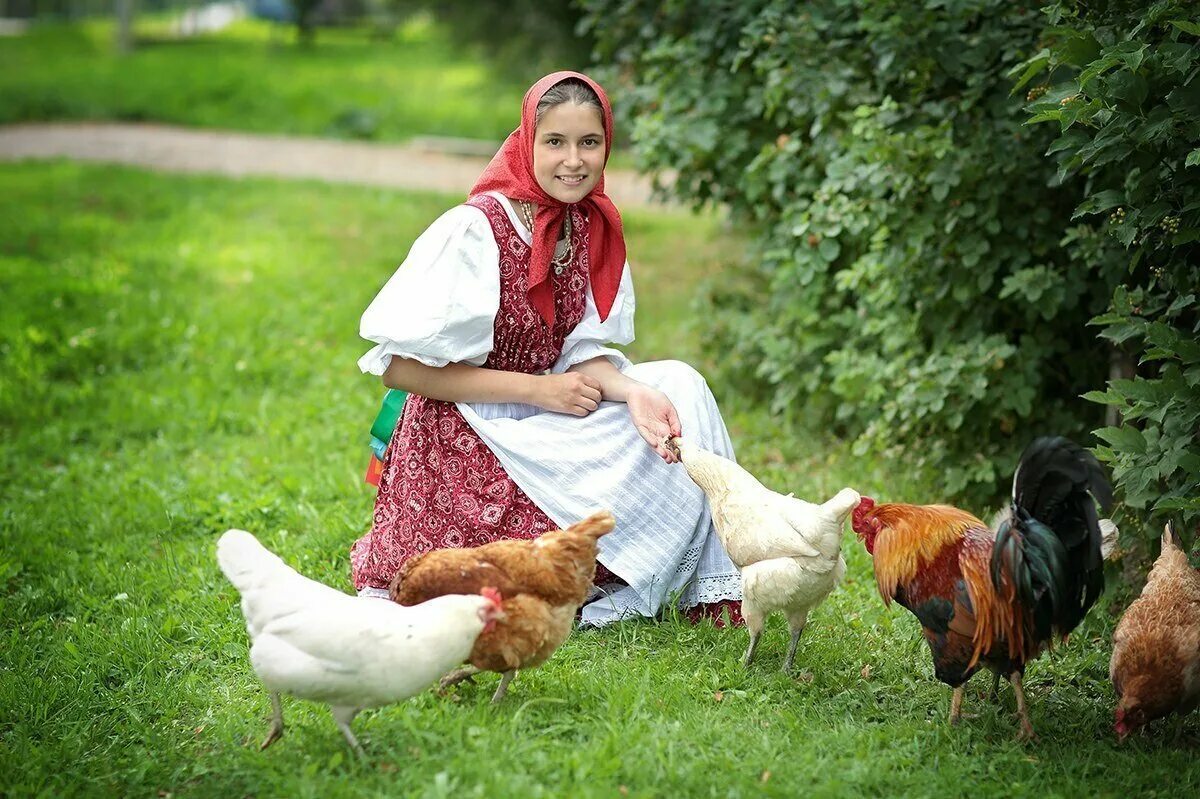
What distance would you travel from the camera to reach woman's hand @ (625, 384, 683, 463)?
12.8ft

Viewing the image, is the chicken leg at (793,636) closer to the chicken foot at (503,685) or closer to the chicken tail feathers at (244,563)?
the chicken foot at (503,685)

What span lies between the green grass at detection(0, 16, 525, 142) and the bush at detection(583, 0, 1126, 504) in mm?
7105

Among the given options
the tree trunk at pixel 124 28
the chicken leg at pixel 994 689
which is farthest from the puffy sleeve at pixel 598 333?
the tree trunk at pixel 124 28

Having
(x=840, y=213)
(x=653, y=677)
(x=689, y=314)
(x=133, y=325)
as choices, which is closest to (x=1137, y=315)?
(x=840, y=213)

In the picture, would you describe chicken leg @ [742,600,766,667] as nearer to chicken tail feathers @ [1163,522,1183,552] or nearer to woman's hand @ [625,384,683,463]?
woman's hand @ [625,384,683,463]

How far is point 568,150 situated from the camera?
377cm

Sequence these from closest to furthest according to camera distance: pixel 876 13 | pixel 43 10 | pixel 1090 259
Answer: pixel 1090 259, pixel 876 13, pixel 43 10

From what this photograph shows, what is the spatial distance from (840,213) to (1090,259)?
116 cm

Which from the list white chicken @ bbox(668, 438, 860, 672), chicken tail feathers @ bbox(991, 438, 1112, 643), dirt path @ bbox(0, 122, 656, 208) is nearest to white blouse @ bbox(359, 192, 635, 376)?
white chicken @ bbox(668, 438, 860, 672)

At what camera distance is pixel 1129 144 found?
3.43 metres

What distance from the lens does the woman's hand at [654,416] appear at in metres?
3.91

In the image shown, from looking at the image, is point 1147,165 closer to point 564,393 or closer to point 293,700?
point 564,393

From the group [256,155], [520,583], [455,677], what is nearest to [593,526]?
[520,583]

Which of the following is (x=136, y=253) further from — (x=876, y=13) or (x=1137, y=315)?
(x=1137, y=315)
